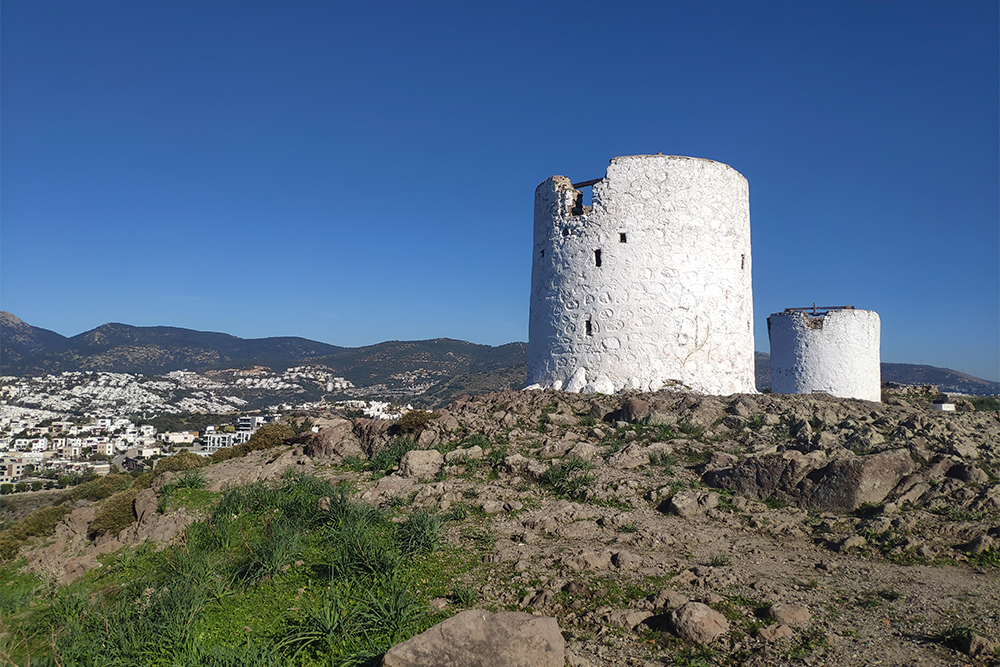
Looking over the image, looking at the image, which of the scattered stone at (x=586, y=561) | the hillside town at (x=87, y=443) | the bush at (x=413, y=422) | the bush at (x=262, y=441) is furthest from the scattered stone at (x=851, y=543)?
the hillside town at (x=87, y=443)

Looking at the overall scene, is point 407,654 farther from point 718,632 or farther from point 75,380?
point 75,380

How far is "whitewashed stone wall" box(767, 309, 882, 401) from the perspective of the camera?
1866 cm

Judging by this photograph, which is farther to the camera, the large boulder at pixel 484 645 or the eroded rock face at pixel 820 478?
the eroded rock face at pixel 820 478

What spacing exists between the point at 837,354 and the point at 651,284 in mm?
8902

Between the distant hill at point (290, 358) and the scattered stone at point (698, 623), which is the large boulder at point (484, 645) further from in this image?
the distant hill at point (290, 358)

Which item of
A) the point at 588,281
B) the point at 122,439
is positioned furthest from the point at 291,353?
the point at 588,281

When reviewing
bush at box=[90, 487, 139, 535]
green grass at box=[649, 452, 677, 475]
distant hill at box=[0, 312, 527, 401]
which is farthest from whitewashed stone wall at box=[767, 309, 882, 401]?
distant hill at box=[0, 312, 527, 401]

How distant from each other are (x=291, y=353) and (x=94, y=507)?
121m

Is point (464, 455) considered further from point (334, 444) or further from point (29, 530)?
point (29, 530)

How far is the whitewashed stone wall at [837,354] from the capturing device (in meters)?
18.7

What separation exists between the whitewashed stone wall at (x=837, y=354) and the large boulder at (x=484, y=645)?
56.4ft

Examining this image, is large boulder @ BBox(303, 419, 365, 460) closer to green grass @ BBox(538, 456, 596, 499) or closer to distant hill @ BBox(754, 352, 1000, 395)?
green grass @ BBox(538, 456, 596, 499)

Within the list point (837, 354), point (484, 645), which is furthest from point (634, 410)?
point (837, 354)

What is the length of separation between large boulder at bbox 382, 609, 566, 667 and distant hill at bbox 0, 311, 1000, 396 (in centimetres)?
5989
